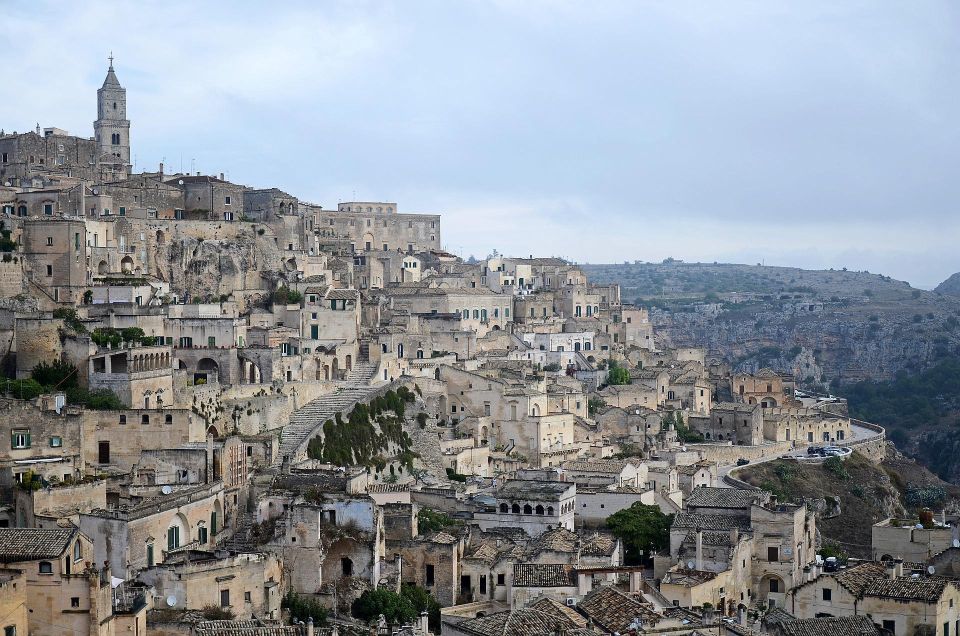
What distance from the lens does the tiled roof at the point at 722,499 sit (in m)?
54.5

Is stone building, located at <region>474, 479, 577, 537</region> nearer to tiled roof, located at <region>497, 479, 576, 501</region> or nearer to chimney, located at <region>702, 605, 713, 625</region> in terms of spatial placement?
→ tiled roof, located at <region>497, 479, 576, 501</region>

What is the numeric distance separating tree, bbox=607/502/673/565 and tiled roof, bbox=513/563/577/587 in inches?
280

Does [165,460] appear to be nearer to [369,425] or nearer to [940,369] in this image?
[369,425]

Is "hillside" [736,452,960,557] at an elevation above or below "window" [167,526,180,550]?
below

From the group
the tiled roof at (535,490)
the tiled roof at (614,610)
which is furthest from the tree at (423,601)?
the tiled roof at (535,490)

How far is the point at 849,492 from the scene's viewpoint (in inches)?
3164

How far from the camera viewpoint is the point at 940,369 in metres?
150

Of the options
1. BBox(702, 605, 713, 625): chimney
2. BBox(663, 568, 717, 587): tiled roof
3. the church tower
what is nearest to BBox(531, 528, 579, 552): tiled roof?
BBox(663, 568, 717, 587): tiled roof

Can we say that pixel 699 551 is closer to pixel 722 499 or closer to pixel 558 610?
pixel 722 499

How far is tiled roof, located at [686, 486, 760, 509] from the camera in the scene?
54.5m

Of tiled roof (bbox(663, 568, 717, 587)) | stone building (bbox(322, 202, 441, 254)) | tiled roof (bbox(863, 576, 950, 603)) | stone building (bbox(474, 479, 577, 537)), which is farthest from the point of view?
stone building (bbox(322, 202, 441, 254))

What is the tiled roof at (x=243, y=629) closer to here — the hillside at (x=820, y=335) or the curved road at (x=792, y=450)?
the curved road at (x=792, y=450)

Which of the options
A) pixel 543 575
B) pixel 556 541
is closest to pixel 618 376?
pixel 556 541

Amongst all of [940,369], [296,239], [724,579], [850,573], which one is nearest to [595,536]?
[724,579]
